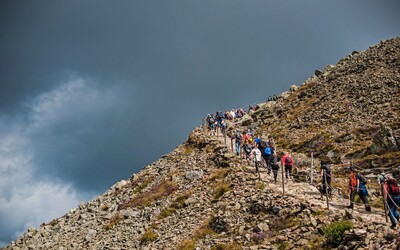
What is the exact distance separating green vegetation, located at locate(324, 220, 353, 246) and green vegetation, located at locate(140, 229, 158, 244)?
1523 cm

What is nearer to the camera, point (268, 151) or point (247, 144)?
point (268, 151)

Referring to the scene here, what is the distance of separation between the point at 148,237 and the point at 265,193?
10.2 metres

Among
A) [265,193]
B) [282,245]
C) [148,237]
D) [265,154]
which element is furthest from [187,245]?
[265,154]

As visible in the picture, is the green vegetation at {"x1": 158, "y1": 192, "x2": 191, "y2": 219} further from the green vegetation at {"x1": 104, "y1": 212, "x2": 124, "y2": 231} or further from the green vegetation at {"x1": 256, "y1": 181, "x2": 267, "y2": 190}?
the green vegetation at {"x1": 256, "y1": 181, "x2": 267, "y2": 190}

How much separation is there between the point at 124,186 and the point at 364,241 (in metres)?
36.0

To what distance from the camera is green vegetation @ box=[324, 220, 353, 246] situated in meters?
16.7

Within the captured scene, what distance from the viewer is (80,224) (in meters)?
39.7

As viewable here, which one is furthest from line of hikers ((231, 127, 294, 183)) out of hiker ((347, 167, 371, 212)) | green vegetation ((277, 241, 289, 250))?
green vegetation ((277, 241, 289, 250))

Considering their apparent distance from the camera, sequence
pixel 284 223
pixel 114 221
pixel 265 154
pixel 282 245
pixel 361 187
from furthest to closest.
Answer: pixel 114 221 → pixel 265 154 → pixel 284 223 → pixel 361 187 → pixel 282 245

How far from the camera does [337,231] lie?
666 inches

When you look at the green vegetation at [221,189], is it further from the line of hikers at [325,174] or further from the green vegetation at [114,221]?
the green vegetation at [114,221]

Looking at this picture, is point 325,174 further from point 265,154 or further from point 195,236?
point 195,236

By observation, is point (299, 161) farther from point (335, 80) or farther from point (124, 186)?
point (335, 80)

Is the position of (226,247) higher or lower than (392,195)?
lower
